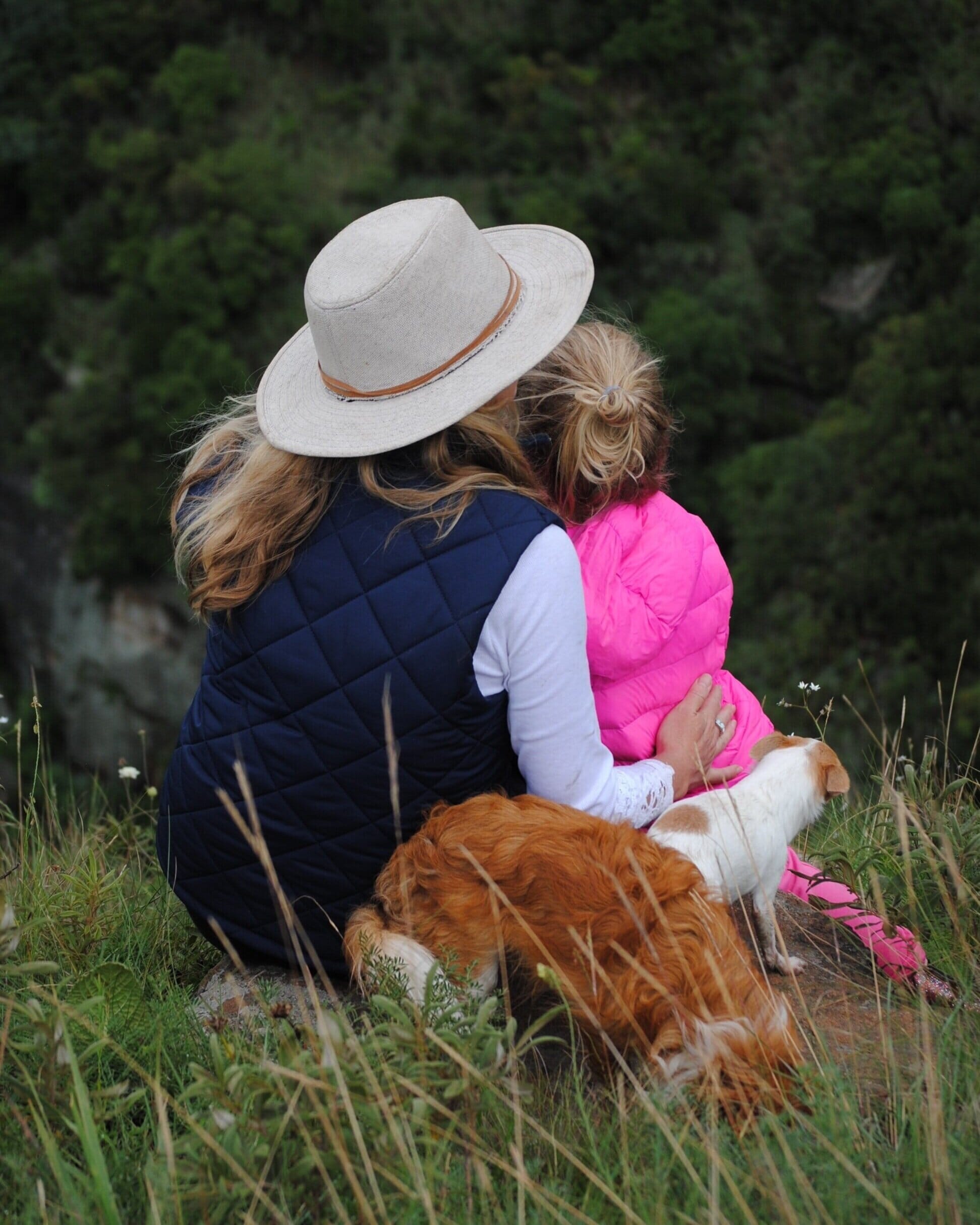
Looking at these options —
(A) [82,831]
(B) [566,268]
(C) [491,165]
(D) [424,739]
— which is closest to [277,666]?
(D) [424,739]

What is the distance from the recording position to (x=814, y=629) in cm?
1616

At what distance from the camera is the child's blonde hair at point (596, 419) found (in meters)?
2.16

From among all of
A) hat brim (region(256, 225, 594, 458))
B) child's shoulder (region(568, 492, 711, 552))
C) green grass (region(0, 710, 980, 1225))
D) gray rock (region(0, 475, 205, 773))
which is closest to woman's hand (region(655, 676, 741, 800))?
child's shoulder (region(568, 492, 711, 552))

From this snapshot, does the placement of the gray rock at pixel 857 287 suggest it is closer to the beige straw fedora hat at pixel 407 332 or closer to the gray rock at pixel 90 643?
the gray rock at pixel 90 643

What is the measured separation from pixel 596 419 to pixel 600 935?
97cm

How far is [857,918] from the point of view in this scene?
218cm

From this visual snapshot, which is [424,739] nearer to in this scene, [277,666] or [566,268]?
[277,666]

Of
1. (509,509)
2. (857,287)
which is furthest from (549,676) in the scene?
(857,287)

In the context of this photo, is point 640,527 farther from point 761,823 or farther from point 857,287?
point 857,287

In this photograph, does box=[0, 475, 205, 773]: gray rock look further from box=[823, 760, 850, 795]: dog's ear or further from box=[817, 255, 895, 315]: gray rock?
box=[823, 760, 850, 795]: dog's ear

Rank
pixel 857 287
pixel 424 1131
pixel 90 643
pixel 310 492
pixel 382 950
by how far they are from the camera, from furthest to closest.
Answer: pixel 857 287 → pixel 90 643 → pixel 310 492 → pixel 382 950 → pixel 424 1131

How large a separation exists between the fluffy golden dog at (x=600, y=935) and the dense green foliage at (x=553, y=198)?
15.7 m

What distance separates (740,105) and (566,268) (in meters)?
22.6

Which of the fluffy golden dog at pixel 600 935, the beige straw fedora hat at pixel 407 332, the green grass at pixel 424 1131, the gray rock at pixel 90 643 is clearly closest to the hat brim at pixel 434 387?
the beige straw fedora hat at pixel 407 332
